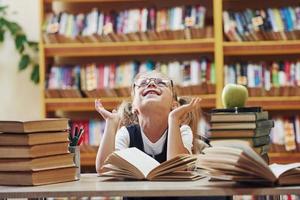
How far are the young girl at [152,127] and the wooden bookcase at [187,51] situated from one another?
143 centimetres

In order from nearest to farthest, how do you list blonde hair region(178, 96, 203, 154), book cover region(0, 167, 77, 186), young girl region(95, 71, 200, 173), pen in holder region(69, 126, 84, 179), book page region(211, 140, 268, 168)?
book page region(211, 140, 268, 168) < book cover region(0, 167, 77, 186) < pen in holder region(69, 126, 84, 179) < young girl region(95, 71, 200, 173) < blonde hair region(178, 96, 203, 154)

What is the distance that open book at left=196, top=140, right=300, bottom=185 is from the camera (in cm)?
154

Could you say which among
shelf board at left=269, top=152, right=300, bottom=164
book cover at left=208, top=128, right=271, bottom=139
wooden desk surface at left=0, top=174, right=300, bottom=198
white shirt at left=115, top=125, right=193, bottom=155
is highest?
book cover at left=208, top=128, right=271, bottom=139

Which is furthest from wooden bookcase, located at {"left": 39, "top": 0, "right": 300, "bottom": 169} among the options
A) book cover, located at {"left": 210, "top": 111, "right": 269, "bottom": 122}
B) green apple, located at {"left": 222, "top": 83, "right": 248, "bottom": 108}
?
book cover, located at {"left": 210, "top": 111, "right": 269, "bottom": 122}

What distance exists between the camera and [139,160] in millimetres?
1831

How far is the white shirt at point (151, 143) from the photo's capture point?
232 cm

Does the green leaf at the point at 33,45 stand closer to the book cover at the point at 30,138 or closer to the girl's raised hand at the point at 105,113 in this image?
the girl's raised hand at the point at 105,113

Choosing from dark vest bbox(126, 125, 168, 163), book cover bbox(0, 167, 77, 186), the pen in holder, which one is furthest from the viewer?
dark vest bbox(126, 125, 168, 163)

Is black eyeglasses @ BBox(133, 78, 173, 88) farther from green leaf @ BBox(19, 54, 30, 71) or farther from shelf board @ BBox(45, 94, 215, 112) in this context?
green leaf @ BBox(19, 54, 30, 71)

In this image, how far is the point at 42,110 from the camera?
3898mm

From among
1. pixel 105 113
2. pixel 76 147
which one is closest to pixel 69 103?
pixel 105 113

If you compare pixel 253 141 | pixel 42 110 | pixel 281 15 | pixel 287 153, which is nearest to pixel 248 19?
pixel 281 15

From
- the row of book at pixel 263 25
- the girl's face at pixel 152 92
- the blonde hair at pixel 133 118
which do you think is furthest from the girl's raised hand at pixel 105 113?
the row of book at pixel 263 25

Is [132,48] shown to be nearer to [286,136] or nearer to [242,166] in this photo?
[286,136]
